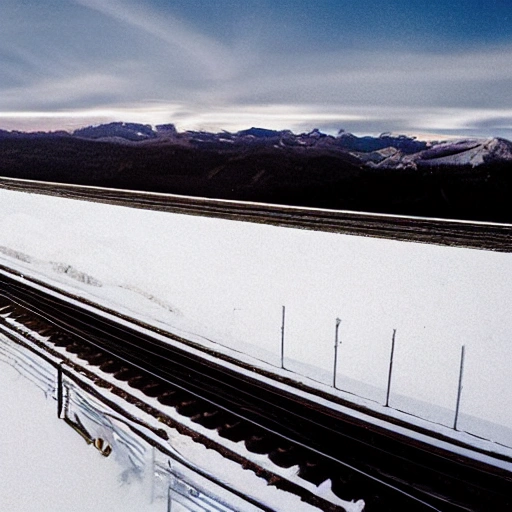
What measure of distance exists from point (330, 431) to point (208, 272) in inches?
439

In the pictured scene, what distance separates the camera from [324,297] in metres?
17.4

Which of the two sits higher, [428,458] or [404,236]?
[404,236]

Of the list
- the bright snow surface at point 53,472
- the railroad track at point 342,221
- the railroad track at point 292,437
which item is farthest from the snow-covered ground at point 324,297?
the bright snow surface at point 53,472

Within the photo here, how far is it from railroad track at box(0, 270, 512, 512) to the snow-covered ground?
189 cm

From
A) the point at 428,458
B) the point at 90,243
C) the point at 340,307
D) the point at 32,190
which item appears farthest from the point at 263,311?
the point at 32,190

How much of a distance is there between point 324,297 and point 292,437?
8.11 m

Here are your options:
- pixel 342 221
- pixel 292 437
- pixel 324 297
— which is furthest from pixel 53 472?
pixel 342 221

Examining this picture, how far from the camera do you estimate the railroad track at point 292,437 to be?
8.12m

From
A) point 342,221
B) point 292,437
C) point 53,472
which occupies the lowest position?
point 292,437

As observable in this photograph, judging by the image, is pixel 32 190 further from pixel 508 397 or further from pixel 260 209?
pixel 508 397

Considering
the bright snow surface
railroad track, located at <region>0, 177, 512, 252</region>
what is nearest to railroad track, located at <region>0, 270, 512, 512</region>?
the bright snow surface

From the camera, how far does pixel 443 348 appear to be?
1434 centimetres

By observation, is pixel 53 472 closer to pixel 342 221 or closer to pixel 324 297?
pixel 324 297

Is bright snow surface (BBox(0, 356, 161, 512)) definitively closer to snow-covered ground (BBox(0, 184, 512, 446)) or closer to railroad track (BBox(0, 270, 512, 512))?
railroad track (BBox(0, 270, 512, 512))
